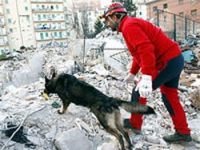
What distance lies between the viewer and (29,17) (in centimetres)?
4900

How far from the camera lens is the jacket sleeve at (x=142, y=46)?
10.5ft

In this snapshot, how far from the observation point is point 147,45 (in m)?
3.20

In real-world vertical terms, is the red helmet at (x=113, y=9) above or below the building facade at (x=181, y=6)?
below

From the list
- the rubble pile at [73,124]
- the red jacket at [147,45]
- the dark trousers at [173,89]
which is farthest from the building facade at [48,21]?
the red jacket at [147,45]

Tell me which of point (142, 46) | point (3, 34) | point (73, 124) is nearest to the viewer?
point (142, 46)

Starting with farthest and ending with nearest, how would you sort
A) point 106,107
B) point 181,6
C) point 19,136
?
point 181,6 → point 19,136 → point 106,107

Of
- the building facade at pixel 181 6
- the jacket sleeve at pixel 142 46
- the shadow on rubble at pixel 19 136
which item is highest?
the building facade at pixel 181 6

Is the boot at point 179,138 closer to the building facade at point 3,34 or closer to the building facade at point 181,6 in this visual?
the building facade at point 181,6

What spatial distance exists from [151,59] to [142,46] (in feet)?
0.55

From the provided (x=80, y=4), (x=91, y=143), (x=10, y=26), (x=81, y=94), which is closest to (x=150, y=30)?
(x=81, y=94)

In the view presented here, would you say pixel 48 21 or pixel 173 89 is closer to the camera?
pixel 173 89

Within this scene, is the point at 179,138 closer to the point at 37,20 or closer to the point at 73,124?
A: the point at 73,124

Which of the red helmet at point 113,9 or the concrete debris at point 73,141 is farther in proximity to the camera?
the concrete debris at point 73,141

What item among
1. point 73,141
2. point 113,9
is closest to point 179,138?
point 73,141
